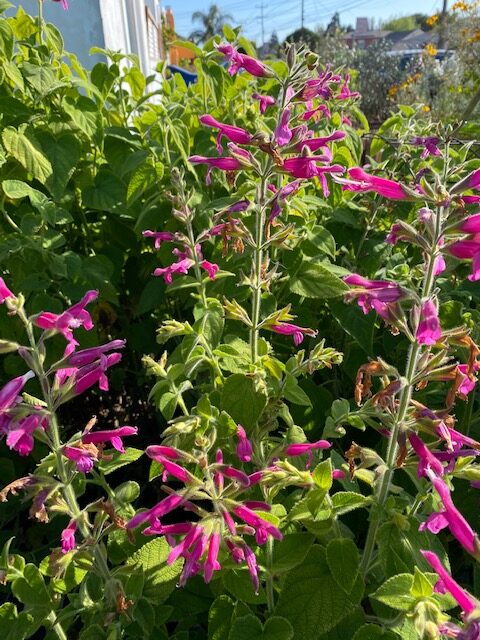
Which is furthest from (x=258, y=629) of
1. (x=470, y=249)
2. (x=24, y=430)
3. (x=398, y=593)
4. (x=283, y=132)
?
(x=283, y=132)

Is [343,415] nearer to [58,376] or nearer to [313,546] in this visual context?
[313,546]

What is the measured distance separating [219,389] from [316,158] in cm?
72

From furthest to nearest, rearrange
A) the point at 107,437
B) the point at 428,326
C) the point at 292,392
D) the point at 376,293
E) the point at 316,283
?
1. the point at 316,283
2. the point at 292,392
3. the point at 107,437
4. the point at 376,293
5. the point at 428,326

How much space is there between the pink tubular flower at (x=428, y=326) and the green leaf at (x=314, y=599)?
61 centimetres

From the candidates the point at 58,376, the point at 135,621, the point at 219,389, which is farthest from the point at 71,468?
the point at 219,389

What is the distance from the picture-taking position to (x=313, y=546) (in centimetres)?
134

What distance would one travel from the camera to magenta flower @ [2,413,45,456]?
37.7 inches

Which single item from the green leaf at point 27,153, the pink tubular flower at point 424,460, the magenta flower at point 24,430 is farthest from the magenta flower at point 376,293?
the green leaf at point 27,153

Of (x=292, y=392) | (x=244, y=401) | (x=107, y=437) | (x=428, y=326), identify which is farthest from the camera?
(x=292, y=392)

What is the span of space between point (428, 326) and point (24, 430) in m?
0.73

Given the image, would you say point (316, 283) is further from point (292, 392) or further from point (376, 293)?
point (376, 293)

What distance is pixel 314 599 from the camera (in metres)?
1.23

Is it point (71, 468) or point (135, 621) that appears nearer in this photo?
point (71, 468)

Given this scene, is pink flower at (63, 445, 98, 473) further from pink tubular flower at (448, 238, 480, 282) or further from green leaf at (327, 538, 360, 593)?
pink tubular flower at (448, 238, 480, 282)
